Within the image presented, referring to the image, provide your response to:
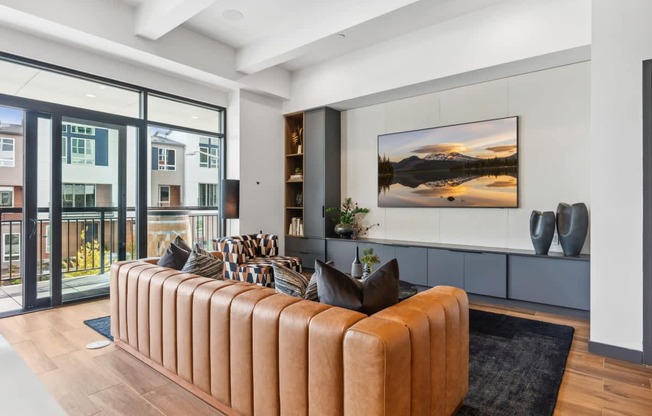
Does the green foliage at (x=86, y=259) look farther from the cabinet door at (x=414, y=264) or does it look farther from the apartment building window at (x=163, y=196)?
the cabinet door at (x=414, y=264)

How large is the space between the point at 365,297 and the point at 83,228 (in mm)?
4078

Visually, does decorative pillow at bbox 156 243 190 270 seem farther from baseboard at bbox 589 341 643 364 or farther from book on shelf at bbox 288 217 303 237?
baseboard at bbox 589 341 643 364

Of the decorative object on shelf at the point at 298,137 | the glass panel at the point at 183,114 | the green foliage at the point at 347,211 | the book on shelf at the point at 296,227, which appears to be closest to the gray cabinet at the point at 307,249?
the book on shelf at the point at 296,227

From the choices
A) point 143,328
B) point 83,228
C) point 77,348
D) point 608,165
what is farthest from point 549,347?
point 83,228

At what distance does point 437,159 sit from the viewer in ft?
16.3

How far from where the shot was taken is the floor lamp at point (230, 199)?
5.16 meters

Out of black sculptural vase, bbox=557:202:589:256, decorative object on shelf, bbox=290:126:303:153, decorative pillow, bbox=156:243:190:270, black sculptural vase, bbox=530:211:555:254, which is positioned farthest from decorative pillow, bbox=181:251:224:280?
decorative object on shelf, bbox=290:126:303:153

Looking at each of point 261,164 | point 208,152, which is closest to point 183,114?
point 208,152

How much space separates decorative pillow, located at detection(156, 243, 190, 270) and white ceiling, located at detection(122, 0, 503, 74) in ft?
7.57

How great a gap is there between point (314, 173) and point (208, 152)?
170 centimetres

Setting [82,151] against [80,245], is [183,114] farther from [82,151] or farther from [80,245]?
[80,245]

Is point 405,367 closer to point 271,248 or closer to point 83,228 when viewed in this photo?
point 271,248

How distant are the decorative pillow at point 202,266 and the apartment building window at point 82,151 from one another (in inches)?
98.0

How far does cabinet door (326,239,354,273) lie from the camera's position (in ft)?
17.7
